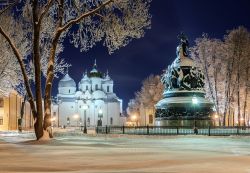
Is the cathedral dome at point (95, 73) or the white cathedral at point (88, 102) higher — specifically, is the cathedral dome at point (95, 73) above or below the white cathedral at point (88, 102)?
above

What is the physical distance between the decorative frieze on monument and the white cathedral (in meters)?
97.1

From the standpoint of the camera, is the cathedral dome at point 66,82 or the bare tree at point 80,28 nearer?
the bare tree at point 80,28

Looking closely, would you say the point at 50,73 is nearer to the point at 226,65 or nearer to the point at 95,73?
the point at 226,65

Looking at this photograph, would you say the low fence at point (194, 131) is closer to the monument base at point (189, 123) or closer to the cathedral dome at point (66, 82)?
the monument base at point (189, 123)

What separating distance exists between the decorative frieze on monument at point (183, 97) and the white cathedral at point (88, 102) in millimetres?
97102

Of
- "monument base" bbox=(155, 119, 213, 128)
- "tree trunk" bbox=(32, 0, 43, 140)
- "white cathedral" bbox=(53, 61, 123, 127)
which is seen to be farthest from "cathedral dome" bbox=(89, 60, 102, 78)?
"tree trunk" bbox=(32, 0, 43, 140)

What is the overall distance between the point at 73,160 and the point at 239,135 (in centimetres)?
2126

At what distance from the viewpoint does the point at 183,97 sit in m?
36.8

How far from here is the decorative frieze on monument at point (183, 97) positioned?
119 ft

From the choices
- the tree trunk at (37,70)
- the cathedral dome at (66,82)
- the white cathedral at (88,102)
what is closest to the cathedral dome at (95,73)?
the white cathedral at (88,102)

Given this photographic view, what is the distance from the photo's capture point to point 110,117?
14462cm

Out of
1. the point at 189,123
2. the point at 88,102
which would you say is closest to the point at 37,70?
the point at 189,123

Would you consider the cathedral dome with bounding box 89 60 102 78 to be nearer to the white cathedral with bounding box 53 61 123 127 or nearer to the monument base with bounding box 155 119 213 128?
the white cathedral with bounding box 53 61 123 127

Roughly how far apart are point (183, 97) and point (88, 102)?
10479cm
